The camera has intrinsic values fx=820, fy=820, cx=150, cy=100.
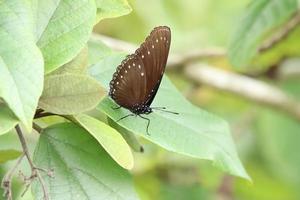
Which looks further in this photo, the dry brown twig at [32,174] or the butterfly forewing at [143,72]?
the butterfly forewing at [143,72]

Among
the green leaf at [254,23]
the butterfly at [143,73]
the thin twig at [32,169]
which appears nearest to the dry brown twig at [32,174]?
the thin twig at [32,169]

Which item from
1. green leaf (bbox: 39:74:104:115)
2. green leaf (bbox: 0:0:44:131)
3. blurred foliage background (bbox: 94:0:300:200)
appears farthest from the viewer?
blurred foliage background (bbox: 94:0:300:200)

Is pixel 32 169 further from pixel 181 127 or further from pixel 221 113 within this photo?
pixel 221 113

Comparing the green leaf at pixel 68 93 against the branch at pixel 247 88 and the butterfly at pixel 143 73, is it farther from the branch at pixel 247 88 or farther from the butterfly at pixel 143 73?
the branch at pixel 247 88

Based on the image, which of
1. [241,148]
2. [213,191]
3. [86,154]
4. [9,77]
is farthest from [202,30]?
[9,77]

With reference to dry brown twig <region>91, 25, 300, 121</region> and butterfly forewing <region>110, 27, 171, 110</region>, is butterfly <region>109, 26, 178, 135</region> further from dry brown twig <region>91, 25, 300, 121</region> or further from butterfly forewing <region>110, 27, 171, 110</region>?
dry brown twig <region>91, 25, 300, 121</region>

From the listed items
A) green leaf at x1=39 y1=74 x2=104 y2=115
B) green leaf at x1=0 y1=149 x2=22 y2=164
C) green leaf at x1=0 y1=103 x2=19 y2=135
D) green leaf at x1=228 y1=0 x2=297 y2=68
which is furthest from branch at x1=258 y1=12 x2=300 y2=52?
green leaf at x1=0 y1=103 x2=19 y2=135

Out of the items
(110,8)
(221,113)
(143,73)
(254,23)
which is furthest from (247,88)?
(110,8)
